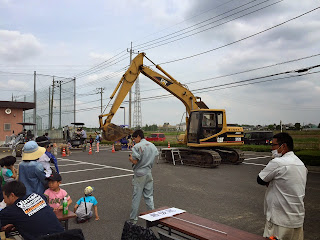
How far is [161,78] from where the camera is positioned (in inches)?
647

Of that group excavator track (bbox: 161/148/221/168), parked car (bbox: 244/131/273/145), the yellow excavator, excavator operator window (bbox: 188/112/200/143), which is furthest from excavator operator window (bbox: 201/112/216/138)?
parked car (bbox: 244/131/273/145)

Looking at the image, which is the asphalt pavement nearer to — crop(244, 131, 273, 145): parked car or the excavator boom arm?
the excavator boom arm

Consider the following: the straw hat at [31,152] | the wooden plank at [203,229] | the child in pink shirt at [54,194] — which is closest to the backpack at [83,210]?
the child in pink shirt at [54,194]

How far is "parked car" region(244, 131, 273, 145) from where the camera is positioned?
26.4m

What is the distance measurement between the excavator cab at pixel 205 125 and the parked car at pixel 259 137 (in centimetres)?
1307

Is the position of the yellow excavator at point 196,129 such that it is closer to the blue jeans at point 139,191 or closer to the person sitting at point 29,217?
the blue jeans at point 139,191

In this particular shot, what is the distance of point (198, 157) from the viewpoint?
1484cm

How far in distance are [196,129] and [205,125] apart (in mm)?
536

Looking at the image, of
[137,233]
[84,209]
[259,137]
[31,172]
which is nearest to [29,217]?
[137,233]

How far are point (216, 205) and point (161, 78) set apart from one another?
1034 centimetres

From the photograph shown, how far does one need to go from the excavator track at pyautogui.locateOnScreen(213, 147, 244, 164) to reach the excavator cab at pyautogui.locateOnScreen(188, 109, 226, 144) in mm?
1446

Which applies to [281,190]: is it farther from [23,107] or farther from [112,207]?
[23,107]

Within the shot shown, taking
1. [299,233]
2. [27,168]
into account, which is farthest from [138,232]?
[27,168]

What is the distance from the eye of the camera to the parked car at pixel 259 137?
86.7 ft
